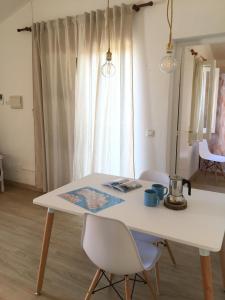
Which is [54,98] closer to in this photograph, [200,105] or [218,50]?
[200,105]

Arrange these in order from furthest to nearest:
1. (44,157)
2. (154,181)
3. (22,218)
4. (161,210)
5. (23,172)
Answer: (23,172), (44,157), (22,218), (154,181), (161,210)

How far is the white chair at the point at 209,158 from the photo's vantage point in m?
3.12

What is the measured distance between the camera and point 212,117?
9.81 feet

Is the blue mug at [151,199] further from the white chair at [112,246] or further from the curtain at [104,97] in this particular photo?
the curtain at [104,97]

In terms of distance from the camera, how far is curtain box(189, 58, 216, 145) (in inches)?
114

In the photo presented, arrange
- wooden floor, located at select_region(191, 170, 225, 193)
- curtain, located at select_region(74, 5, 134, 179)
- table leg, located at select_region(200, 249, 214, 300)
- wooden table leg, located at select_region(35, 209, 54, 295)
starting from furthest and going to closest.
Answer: wooden floor, located at select_region(191, 170, 225, 193), curtain, located at select_region(74, 5, 134, 179), wooden table leg, located at select_region(35, 209, 54, 295), table leg, located at select_region(200, 249, 214, 300)

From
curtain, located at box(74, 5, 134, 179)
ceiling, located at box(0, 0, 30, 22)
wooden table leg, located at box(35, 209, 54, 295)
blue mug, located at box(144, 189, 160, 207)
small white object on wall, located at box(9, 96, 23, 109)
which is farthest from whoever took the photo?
small white object on wall, located at box(9, 96, 23, 109)

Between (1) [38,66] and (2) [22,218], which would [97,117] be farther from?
(2) [22,218]

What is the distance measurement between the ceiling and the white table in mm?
3116

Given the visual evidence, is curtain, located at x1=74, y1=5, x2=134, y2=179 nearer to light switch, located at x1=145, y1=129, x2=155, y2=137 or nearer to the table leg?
light switch, located at x1=145, y1=129, x2=155, y2=137

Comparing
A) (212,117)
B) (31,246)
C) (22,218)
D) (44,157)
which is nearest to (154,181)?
(212,117)

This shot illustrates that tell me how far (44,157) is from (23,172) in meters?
0.74

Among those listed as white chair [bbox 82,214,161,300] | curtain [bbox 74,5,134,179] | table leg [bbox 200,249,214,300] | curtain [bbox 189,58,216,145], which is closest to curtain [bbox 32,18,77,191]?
curtain [bbox 74,5,134,179]

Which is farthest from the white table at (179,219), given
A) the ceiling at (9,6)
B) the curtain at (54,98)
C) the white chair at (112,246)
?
the ceiling at (9,6)
